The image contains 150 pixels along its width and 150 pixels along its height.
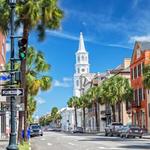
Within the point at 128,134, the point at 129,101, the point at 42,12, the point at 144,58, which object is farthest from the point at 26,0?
the point at 129,101

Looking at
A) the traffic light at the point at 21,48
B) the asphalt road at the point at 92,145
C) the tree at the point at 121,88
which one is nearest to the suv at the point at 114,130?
the tree at the point at 121,88

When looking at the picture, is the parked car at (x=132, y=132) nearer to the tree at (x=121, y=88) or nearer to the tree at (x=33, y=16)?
the tree at (x=121, y=88)

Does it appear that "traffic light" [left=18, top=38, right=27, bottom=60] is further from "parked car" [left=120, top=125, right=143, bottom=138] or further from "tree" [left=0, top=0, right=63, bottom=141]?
"parked car" [left=120, top=125, right=143, bottom=138]

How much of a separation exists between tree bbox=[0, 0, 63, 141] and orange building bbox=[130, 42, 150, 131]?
43.6m

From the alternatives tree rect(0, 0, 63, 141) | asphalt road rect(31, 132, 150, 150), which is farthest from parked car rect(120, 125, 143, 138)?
tree rect(0, 0, 63, 141)

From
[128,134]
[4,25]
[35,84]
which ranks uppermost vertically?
[4,25]

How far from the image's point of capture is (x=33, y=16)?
3459 centimetres

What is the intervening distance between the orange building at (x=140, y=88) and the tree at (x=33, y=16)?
43.6 m

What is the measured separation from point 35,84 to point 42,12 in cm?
1318

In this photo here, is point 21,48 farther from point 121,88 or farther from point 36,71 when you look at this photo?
point 121,88

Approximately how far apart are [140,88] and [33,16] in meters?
50.8

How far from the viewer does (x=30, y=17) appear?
3475cm

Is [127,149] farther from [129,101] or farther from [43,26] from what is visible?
[129,101]

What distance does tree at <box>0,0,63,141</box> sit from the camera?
3469 cm
